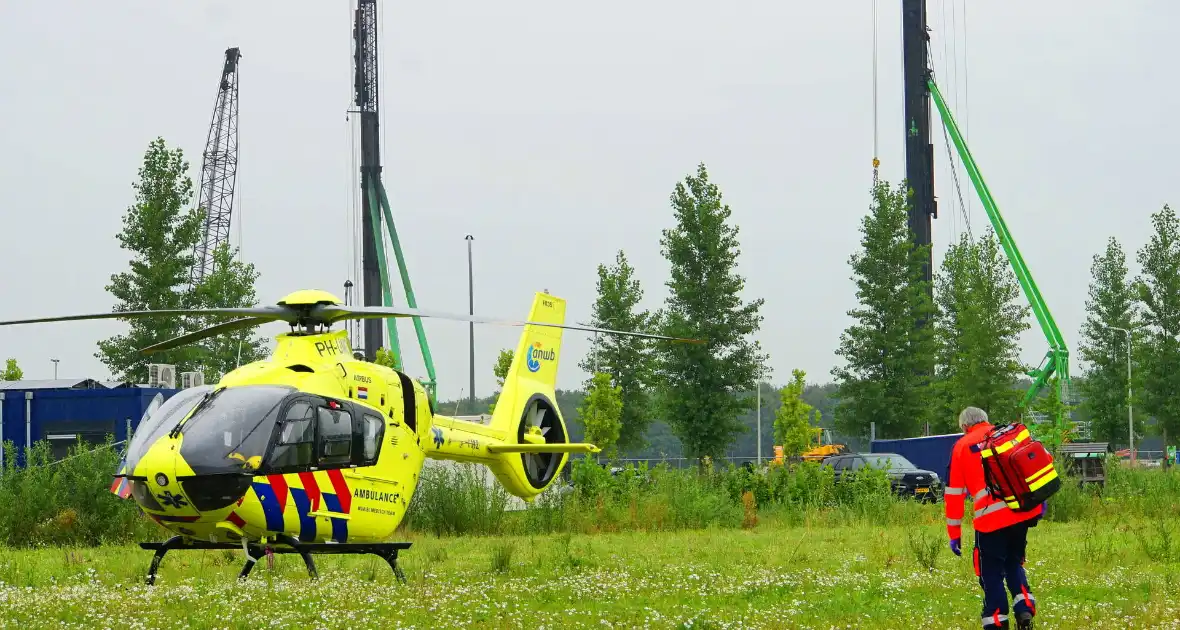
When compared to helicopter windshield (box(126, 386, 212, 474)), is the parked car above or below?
below

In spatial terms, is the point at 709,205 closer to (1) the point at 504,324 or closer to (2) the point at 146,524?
(2) the point at 146,524

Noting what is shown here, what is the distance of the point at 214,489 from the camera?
11977mm

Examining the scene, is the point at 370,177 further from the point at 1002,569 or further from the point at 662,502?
the point at 1002,569

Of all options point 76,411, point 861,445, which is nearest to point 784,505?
point 76,411

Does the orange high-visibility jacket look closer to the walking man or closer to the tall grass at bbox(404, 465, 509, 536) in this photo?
the walking man

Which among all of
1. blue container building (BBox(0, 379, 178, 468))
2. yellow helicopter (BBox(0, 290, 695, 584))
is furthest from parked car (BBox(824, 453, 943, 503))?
yellow helicopter (BBox(0, 290, 695, 584))

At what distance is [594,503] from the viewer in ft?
76.1

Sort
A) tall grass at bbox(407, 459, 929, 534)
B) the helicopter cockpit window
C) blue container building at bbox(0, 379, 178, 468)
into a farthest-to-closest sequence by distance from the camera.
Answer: blue container building at bbox(0, 379, 178, 468) → tall grass at bbox(407, 459, 929, 534) → the helicopter cockpit window

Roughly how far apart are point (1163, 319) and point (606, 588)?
155 feet

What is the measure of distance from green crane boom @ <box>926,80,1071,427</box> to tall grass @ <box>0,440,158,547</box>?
37.0 metres

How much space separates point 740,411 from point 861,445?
1346cm

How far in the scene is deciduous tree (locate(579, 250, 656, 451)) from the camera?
45375 mm

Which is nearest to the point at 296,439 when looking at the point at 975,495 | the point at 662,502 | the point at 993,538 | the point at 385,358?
the point at 975,495

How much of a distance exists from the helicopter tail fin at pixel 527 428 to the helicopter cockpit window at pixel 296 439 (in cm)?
361
